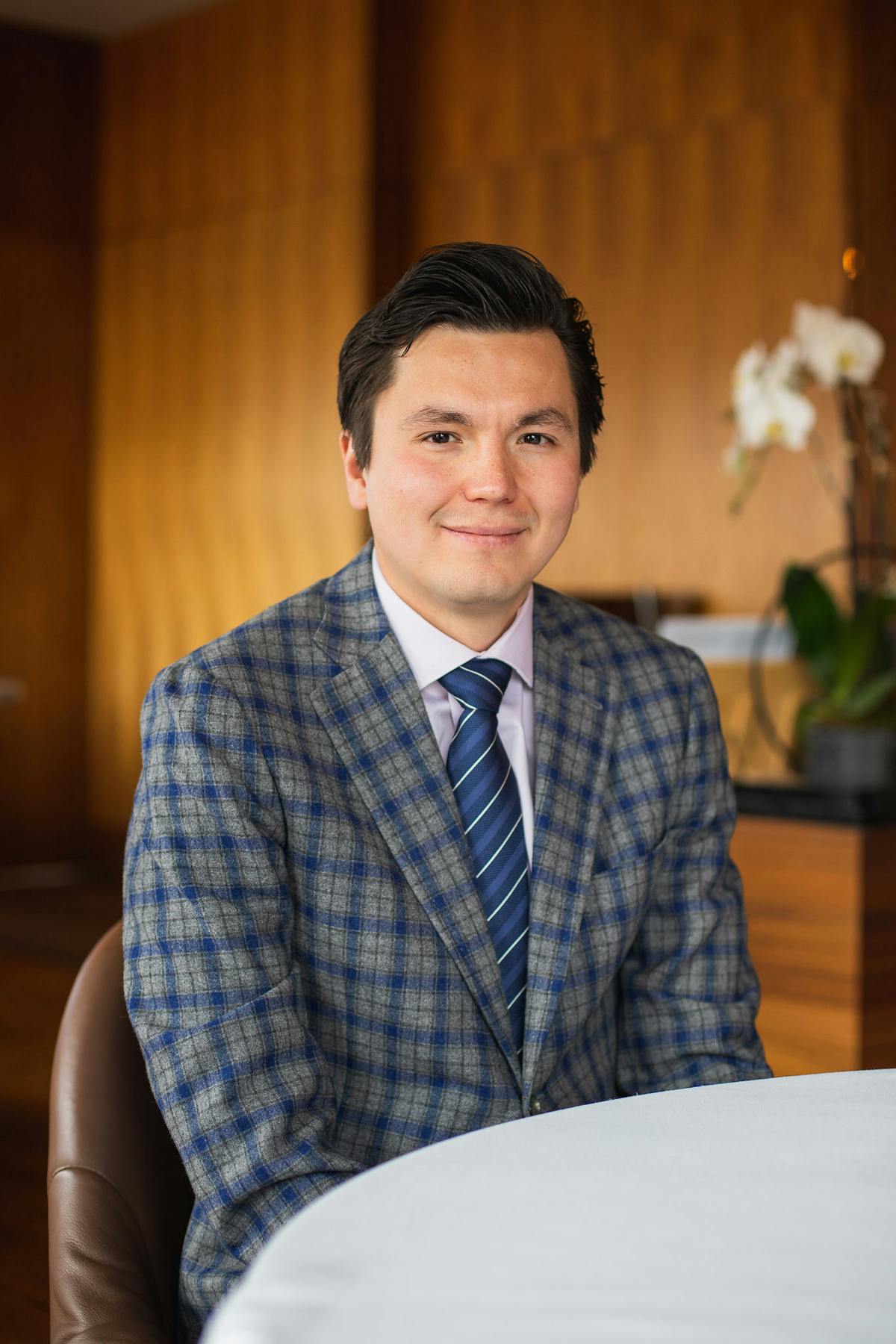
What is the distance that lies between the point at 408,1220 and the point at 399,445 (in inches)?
29.8

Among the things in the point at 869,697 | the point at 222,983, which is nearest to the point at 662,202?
the point at 869,697

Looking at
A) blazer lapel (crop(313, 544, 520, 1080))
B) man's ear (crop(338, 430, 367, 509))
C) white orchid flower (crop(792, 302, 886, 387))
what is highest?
white orchid flower (crop(792, 302, 886, 387))

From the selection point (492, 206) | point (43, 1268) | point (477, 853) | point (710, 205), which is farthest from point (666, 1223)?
point (492, 206)

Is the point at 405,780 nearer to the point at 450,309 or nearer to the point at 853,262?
the point at 450,309

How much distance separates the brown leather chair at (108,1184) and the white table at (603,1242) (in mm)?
361

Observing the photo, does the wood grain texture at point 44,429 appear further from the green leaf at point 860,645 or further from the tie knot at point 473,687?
the tie knot at point 473,687

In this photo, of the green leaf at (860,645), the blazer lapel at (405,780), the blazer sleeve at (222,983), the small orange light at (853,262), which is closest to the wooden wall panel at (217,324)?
the small orange light at (853,262)

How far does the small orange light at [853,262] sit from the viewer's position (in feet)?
A: 17.4

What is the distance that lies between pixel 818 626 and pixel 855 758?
0.28 meters

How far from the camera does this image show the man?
1.15m

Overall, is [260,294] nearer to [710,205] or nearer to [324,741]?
[710,205]

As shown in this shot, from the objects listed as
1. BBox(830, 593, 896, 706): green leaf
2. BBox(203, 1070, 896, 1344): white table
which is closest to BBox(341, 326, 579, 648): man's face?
BBox(203, 1070, 896, 1344): white table

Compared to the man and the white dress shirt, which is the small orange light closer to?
the man

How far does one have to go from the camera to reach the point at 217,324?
6.71m
